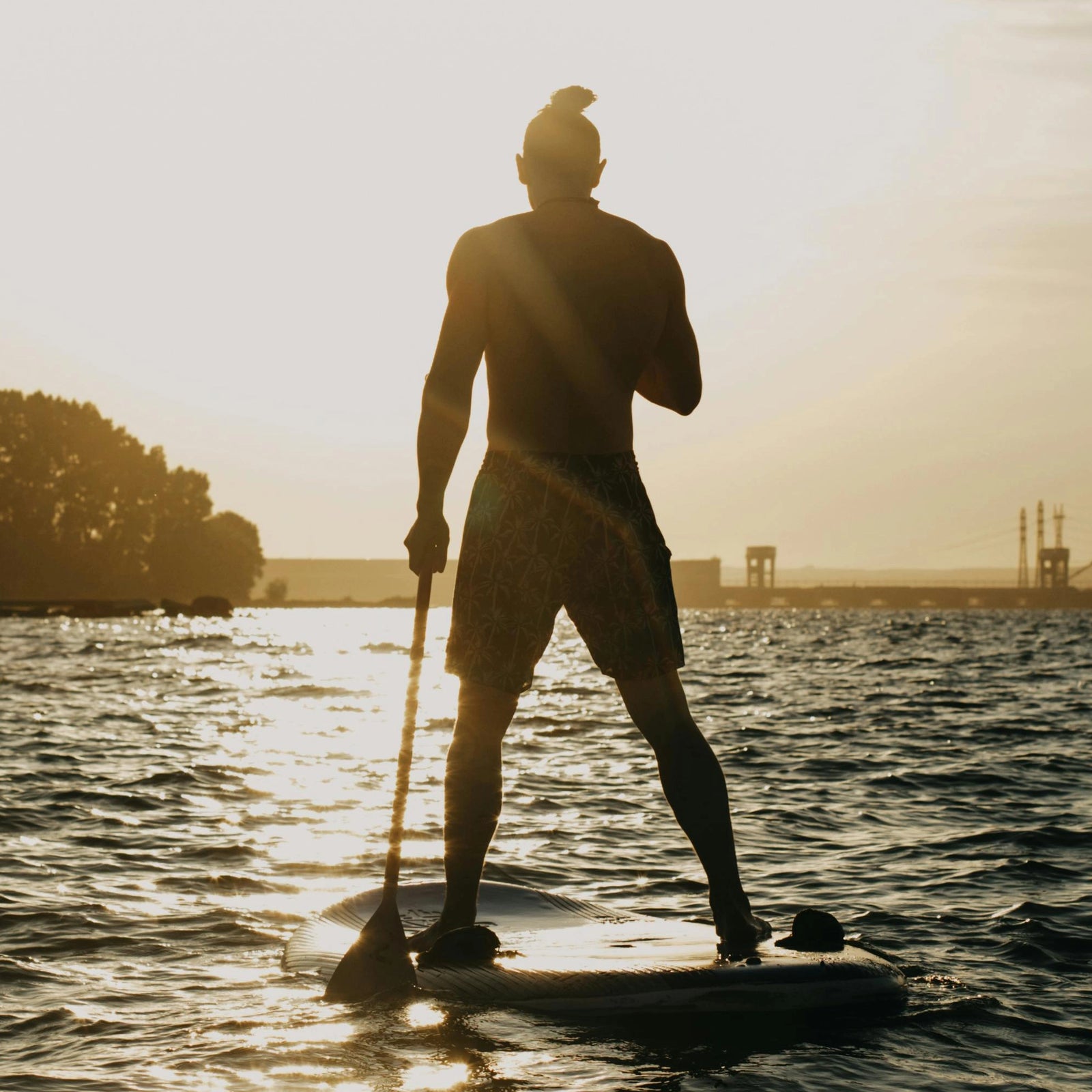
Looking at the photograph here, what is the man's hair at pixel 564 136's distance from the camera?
4.47 metres

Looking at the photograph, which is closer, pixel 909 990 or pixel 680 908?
pixel 909 990

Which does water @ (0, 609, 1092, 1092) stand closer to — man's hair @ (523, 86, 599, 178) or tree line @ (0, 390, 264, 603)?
man's hair @ (523, 86, 599, 178)

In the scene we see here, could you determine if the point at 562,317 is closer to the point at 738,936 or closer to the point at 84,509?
the point at 738,936

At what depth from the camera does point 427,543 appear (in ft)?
14.5

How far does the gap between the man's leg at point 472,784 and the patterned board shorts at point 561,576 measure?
0.26ft

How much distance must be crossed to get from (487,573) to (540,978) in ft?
3.88

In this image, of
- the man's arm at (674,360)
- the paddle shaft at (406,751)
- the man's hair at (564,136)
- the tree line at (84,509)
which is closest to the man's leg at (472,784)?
the paddle shaft at (406,751)

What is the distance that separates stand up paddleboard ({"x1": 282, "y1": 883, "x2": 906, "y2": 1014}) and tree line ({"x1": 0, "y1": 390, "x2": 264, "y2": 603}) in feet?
311

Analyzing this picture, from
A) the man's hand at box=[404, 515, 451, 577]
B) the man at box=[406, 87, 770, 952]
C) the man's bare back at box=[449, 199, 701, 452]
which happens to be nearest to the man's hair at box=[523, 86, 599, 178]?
the man at box=[406, 87, 770, 952]

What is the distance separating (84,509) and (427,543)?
9792cm

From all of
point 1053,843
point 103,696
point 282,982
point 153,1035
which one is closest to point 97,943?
point 282,982

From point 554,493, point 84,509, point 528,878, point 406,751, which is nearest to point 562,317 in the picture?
point 554,493

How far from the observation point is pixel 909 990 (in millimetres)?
4270

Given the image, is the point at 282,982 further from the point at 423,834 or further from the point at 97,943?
the point at 423,834
